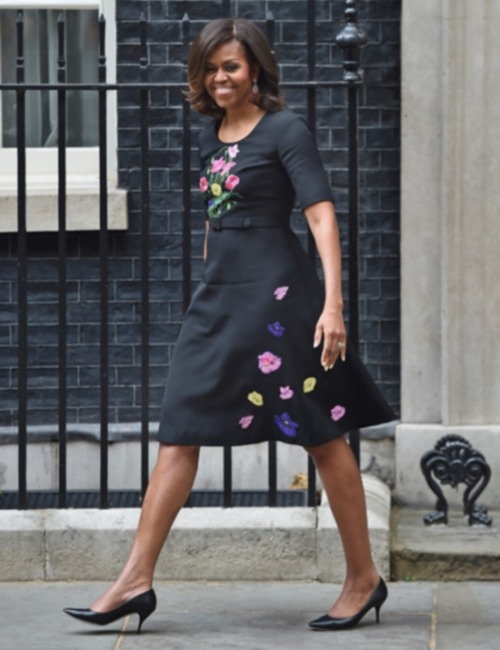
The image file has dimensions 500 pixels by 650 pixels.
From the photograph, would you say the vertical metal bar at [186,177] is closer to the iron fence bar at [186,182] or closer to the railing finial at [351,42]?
the iron fence bar at [186,182]

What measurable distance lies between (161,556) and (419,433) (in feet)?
4.43

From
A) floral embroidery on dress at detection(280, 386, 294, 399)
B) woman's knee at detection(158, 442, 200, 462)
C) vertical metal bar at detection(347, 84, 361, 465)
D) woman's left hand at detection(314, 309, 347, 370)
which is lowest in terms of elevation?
woman's knee at detection(158, 442, 200, 462)

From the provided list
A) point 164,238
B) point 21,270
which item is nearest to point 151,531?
point 21,270

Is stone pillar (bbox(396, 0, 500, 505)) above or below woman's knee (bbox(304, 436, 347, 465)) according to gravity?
above

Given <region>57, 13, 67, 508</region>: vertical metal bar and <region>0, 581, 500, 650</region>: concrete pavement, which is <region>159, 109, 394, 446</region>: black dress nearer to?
<region>0, 581, 500, 650</region>: concrete pavement

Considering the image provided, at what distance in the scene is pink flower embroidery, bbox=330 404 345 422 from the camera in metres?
5.74

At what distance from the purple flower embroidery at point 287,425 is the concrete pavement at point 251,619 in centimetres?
64

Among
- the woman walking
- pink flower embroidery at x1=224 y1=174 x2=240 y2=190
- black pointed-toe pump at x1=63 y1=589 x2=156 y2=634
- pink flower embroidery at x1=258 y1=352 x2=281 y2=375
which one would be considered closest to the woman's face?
the woman walking

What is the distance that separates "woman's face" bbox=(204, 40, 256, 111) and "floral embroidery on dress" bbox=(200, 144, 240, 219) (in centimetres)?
15

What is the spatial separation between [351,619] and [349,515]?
331 millimetres

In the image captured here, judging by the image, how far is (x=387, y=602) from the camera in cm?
624

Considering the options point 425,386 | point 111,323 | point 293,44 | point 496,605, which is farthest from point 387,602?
point 293,44

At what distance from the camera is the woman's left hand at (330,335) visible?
18.2 feet

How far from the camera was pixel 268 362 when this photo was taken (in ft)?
18.8
